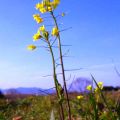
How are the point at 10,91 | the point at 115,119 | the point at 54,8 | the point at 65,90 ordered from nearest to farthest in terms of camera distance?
the point at 115,119, the point at 65,90, the point at 54,8, the point at 10,91

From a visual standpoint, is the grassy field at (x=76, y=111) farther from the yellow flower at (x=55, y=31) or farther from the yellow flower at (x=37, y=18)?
the yellow flower at (x=37, y=18)

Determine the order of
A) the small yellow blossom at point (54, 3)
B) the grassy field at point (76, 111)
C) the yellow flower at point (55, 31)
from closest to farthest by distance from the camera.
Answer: the grassy field at point (76, 111) → the yellow flower at point (55, 31) → the small yellow blossom at point (54, 3)

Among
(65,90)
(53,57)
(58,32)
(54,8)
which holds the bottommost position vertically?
(65,90)

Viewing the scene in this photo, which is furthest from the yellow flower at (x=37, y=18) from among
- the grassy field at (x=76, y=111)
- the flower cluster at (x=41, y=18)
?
the grassy field at (x=76, y=111)

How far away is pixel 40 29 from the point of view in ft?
9.98

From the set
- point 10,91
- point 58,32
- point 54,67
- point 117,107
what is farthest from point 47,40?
point 10,91

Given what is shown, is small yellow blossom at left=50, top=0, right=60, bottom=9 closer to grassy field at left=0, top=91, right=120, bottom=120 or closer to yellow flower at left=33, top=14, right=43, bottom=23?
yellow flower at left=33, top=14, right=43, bottom=23

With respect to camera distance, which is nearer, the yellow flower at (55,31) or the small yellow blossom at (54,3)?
the yellow flower at (55,31)

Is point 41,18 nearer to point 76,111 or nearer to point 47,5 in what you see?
point 47,5

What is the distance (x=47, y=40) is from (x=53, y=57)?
0.16m

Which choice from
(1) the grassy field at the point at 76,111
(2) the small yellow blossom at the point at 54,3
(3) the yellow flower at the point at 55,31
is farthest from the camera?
(2) the small yellow blossom at the point at 54,3

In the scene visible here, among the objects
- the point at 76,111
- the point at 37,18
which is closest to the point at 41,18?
the point at 37,18

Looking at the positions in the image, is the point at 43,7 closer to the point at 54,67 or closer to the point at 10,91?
the point at 54,67

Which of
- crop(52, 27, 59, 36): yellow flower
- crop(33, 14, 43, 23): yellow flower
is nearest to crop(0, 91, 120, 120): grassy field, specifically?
crop(52, 27, 59, 36): yellow flower
